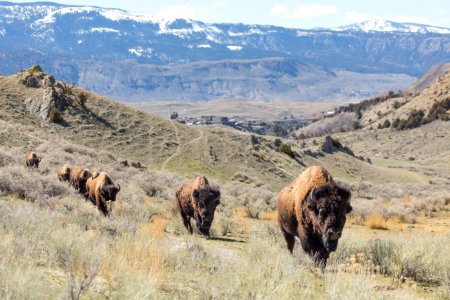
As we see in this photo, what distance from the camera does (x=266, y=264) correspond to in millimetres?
8266

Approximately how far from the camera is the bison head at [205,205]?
15.8 metres

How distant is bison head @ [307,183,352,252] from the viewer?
30.0 feet

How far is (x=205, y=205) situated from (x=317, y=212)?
6.79m

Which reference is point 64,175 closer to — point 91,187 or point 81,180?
point 81,180

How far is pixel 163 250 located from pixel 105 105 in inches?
2233

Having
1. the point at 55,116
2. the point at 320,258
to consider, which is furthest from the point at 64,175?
the point at 55,116

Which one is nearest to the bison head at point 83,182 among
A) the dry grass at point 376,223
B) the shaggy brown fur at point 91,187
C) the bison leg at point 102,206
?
the shaggy brown fur at point 91,187

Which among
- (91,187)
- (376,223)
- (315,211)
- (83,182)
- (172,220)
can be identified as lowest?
(376,223)

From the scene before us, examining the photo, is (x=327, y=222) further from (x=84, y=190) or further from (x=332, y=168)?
(x=332, y=168)

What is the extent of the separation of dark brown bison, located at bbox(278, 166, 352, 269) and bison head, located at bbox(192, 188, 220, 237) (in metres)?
4.84

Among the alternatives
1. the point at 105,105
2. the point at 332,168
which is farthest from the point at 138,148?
the point at 332,168

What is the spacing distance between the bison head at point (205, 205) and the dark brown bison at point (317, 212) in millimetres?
4843

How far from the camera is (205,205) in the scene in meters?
15.9

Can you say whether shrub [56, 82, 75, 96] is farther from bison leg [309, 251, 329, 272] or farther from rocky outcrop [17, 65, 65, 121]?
bison leg [309, 251, 329, 272]
